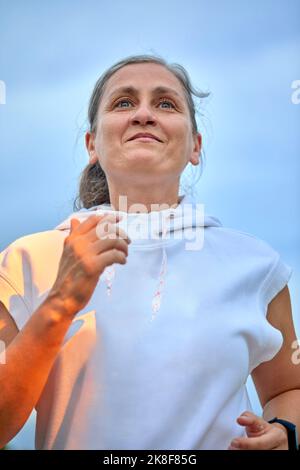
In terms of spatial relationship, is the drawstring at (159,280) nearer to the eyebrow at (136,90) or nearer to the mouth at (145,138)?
the mouth at (145,138)

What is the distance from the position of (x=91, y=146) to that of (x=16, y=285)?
1.70 feet

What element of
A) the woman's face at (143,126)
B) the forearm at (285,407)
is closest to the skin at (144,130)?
the woman's face at (143,126)

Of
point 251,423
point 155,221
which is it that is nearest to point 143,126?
point 155,221

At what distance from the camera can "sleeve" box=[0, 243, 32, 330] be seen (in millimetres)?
1683

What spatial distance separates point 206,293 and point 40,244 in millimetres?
425

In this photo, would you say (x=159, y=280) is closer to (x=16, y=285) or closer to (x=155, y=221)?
(x=155, y=221)

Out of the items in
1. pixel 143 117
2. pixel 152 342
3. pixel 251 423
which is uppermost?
pixel 143 117

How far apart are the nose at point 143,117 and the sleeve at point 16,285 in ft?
1.39

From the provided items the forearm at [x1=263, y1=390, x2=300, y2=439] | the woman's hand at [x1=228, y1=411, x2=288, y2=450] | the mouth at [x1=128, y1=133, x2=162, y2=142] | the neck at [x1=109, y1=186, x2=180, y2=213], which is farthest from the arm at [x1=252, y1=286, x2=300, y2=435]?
the mouth at [x1=128, y1=133, x2=162, y2=142]

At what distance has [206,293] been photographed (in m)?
1.74

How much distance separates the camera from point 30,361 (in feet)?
5.04

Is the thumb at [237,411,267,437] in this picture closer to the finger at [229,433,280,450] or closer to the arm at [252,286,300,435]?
the finger at [229,433,280,450]
